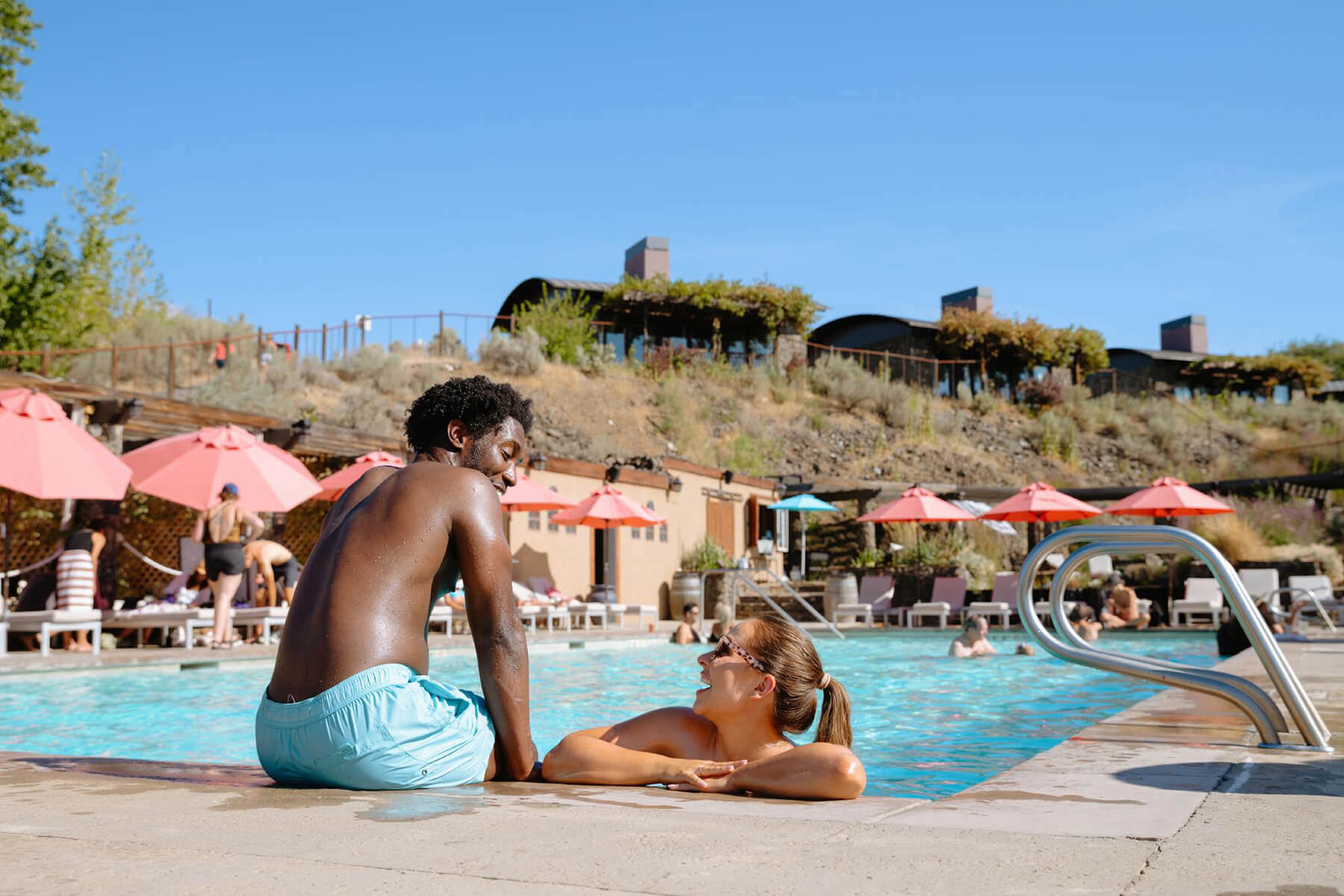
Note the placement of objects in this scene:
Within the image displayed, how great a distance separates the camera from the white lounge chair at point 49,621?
30.7 ft

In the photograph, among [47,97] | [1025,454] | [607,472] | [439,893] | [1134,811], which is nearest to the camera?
[439,893]

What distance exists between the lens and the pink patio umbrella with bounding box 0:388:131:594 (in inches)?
344

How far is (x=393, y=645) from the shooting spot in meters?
2.79

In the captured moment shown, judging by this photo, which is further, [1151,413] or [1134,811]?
[1151,413]

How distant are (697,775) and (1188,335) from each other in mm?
46705

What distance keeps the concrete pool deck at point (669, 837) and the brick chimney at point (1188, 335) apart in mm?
45625

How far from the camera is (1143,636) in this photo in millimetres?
14484

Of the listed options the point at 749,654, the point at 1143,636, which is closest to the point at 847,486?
the point at 1143,636

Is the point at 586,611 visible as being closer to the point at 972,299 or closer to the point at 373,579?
the point at 373,579

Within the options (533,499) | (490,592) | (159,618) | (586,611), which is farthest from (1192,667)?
(586,611)

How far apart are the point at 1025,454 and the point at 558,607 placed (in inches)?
918

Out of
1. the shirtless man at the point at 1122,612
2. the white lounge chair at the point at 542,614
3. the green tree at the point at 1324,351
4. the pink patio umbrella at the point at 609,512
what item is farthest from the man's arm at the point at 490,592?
the green tree at the point at 1324,351

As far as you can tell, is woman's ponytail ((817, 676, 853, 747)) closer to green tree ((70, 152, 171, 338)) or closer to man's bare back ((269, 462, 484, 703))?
man's bare back ((269, 462, 484, 703))

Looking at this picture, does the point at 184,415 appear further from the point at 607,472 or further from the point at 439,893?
the point at 439,893
